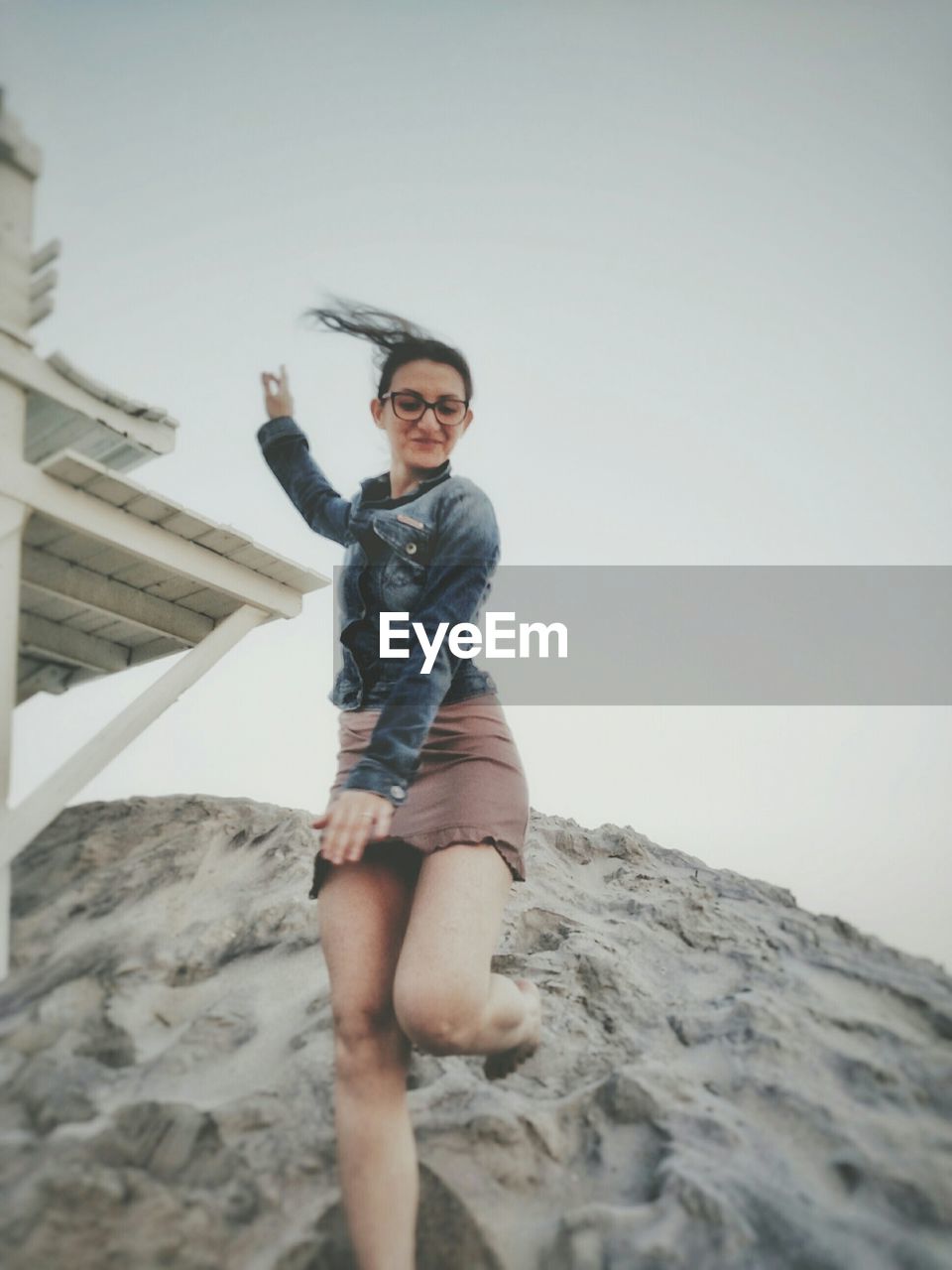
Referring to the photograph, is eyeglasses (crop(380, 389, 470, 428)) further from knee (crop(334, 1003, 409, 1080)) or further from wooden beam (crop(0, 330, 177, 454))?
knee (crop(334, 1003, 409, 1080))

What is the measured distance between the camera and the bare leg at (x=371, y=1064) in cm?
185

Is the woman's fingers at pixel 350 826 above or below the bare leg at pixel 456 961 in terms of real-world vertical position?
above

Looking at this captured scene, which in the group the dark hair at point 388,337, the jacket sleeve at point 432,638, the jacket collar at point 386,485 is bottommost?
the jacket sleeve at point 432,638

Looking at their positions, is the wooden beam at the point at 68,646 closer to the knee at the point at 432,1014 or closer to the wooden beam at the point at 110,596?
the wooden beam at the point at 110,596

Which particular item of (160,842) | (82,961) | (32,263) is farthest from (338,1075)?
(32,263)

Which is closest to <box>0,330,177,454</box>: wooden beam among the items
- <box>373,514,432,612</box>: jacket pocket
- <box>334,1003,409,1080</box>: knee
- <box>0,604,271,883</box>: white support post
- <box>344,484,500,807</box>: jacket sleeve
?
<box>0,604,271,883</box>: white support post

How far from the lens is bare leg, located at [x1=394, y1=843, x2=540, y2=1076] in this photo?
195cm

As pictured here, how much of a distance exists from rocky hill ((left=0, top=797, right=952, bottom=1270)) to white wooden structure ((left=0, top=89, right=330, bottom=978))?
1.80ft

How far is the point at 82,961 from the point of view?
2.78m

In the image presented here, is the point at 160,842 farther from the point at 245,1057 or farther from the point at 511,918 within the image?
the point at 511,918

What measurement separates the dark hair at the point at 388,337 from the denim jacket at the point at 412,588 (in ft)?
1.04

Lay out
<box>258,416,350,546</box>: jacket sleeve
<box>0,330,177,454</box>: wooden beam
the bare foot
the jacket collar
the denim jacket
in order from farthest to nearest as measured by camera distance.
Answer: <box>0,330,177,454</box>: wooden beam → <box>258,416,350,546</box>: jacket sleeve → the jacket collar → the bare foot → the denim jacket

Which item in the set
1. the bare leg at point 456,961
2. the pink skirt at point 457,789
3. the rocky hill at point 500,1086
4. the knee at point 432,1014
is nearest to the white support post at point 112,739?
the rocky hill at point 500,1086

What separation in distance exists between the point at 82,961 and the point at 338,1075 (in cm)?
124
